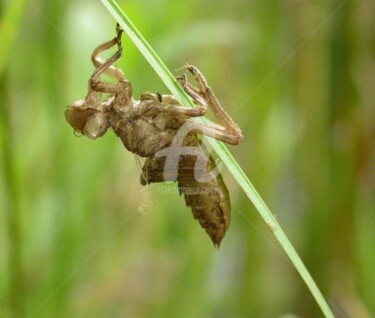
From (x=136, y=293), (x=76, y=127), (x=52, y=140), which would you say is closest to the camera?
(x=76, y=127)

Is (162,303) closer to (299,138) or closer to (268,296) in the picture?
(268,296)

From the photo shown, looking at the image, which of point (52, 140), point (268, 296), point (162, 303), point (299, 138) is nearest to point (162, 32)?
point (52, 140)

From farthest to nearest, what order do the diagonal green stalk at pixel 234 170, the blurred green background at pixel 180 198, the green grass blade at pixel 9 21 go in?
the blurred green background at pixel 180 198
the green grass blade at pixel 9 21
the diagonal green stalk at pixel 234 170

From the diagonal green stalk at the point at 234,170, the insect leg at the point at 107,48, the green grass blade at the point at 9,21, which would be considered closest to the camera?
the diagonal green stalk at the point at 234,170

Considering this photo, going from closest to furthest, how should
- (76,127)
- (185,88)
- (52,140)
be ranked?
(185,88)
(76,127)
(52,140)

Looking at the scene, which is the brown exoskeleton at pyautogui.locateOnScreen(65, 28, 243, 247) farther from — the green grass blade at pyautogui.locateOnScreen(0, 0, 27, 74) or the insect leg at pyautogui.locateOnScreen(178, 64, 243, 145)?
the green grass blade at pyautogui.locateOnScreen(0, 0, 27, 74)

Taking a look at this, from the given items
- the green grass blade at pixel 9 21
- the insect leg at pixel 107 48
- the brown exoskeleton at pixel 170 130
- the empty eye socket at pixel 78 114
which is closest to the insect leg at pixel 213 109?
the brown exoskeleton at pixel 170 130

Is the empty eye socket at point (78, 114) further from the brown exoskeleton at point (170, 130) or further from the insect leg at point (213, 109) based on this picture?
the insect leg at point (213, 109)
